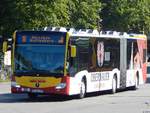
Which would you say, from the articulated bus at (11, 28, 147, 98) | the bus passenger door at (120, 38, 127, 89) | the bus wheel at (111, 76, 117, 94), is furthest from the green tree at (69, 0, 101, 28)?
the articulated bus at (11, 28, 147, 98)

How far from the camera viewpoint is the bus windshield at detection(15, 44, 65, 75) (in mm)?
23422

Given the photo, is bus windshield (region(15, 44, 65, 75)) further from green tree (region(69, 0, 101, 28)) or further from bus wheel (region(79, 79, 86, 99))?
green tree (region(69, 0, 101, 28))

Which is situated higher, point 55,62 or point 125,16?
point 125,16

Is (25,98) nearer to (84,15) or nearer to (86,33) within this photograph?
(86,33)

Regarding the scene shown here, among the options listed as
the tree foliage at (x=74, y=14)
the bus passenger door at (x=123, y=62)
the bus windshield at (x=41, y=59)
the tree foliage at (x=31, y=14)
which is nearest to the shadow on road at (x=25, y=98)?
the bus windshield at (x=41, y=59)

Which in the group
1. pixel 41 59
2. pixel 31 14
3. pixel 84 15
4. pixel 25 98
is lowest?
pixel 25 98

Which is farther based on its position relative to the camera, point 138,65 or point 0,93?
point 138,65

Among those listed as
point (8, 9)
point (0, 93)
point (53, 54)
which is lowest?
point (0, 93)

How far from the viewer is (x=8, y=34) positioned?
46.2 metres

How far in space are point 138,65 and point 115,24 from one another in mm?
38673

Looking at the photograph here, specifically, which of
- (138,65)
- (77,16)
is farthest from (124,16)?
(138,65)

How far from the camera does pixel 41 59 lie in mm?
23609

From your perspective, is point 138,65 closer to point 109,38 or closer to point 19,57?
point 109,38

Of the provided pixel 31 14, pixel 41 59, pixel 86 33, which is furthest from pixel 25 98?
pixel 31 14
